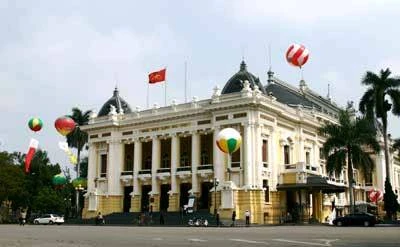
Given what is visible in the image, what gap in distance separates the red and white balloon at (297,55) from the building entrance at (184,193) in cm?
1883

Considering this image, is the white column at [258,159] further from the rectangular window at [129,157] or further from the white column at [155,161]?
the rectangular window at [129,157]

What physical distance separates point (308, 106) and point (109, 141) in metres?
27.2

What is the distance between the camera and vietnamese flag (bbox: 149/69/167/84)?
59031 mm

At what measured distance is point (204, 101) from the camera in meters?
57.2

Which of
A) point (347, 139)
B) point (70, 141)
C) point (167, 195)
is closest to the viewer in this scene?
point (347, 139)

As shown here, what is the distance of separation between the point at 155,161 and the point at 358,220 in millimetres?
25417

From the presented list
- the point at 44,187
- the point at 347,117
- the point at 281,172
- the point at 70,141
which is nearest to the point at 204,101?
the point at 281,172

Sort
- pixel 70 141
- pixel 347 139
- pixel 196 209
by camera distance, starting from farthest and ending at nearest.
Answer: pixel 70 141 < pixel 196 209 < pixel 347 139

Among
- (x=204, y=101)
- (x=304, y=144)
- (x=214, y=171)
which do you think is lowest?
(x=214, y=171)

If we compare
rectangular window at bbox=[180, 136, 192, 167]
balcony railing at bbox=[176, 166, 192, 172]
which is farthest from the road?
rectangular window at bbox=[180, 136, 192, 167]

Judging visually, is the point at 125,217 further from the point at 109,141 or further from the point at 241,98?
the point at 241,98

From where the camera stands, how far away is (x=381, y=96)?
2080 inches

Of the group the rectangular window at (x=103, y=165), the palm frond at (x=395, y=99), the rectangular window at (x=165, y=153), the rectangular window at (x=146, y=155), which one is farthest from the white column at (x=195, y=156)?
the palm frond at (x=395, y=99)

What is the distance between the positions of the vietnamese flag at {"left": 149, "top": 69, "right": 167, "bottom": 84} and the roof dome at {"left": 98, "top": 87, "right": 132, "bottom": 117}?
8885 millimetres
